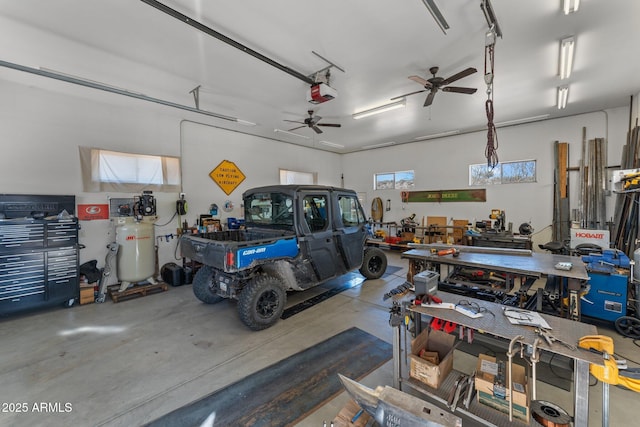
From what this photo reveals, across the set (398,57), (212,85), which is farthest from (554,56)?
(212,85)

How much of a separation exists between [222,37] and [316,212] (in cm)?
243

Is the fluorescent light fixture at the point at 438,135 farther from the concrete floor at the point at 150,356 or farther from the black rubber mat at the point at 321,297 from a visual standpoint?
the concrete floor at the point at 150,356

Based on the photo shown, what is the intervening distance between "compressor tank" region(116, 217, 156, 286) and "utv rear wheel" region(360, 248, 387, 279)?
12.8 feet

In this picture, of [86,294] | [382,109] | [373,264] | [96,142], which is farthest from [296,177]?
[86,294]

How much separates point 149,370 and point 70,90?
4.40m

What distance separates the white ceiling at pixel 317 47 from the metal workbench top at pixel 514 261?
2.53 m

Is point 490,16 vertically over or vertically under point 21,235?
over

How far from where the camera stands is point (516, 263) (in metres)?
2.81

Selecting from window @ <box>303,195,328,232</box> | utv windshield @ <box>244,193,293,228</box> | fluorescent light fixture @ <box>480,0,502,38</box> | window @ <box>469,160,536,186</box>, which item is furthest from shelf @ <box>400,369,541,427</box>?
window @ <box>469,160,536,186</box>

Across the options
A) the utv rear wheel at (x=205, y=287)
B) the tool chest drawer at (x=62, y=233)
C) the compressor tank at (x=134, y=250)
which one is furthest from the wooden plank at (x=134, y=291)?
the utv rear wheel at (x=205, y=287)

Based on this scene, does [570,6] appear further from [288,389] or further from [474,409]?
[288,389]

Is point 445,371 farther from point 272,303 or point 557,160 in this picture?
point 557,160

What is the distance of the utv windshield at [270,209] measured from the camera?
148 inches

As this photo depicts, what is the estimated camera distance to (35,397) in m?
2.10
